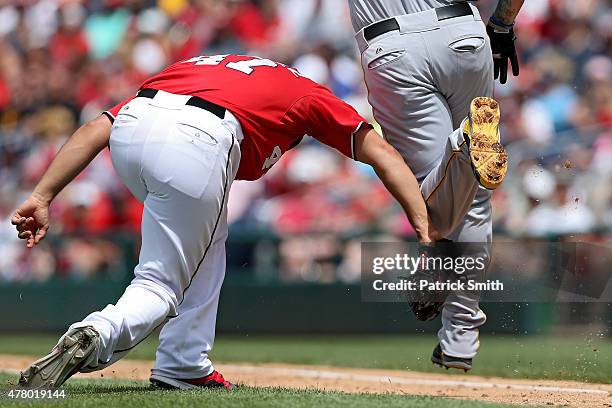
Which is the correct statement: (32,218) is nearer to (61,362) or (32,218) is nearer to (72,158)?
(72,158)

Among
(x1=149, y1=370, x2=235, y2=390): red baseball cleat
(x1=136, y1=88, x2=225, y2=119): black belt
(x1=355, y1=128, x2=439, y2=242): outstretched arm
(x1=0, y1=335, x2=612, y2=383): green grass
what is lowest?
(x1=0, y1=335, x2=612, y2=383): green grass

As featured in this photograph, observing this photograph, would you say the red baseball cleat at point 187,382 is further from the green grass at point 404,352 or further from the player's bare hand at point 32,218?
the green grass at point 404,352

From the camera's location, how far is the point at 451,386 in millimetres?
5719

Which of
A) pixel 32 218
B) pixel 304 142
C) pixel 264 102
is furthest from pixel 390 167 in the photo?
pixel 304 142

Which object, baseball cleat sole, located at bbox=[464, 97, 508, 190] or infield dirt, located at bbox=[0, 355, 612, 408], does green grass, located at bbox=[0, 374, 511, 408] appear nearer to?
infield dirt, located at bbox=[0, 355, 612, 408]

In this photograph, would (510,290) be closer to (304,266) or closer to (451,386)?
(451,386)

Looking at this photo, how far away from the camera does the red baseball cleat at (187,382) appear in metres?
4.63

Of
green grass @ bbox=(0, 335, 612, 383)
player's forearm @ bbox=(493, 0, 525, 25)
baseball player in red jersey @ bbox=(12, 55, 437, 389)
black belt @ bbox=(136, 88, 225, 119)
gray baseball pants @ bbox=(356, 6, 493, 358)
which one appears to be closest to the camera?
baseball player in red jersey @ bbox=(12, 55, 437, 389)

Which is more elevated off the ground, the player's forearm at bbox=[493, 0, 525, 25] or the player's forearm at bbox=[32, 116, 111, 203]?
the player's forearm at bbox=[493, 0, 525, 25]

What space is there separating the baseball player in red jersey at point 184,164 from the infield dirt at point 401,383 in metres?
1.04

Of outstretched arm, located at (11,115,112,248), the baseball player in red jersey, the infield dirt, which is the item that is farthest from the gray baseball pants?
outstretched arm, located at (11,115,112,248)

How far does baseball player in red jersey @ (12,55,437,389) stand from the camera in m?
4.02

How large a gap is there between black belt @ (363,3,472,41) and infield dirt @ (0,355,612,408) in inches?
69.6

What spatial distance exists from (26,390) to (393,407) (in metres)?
1.34
